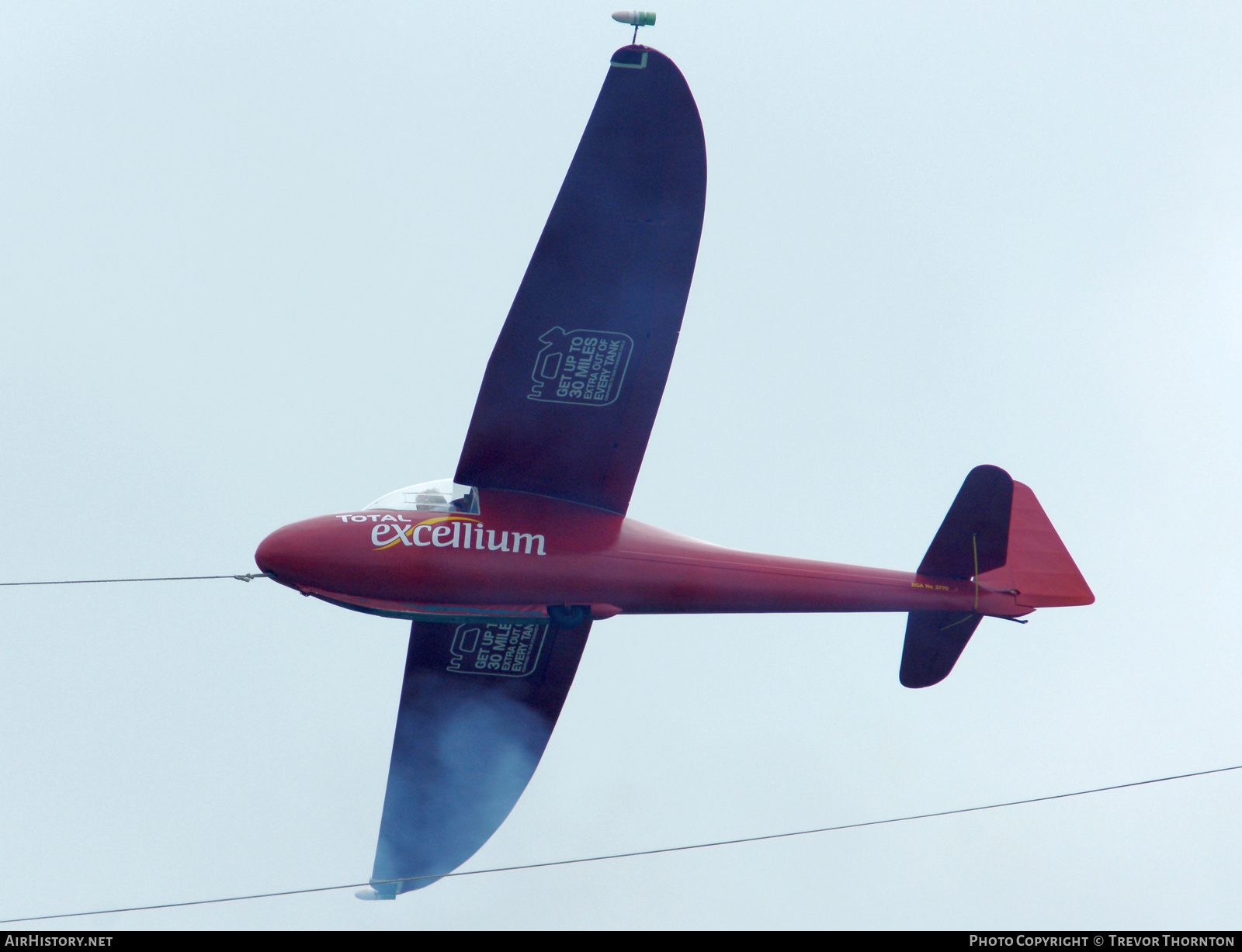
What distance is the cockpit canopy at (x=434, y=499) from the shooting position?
14641 mm

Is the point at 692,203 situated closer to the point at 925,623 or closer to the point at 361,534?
the point at 361,534

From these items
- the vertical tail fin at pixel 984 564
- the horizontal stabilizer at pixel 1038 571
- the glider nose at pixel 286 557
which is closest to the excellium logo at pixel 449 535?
the glider nose at pixel 286 557

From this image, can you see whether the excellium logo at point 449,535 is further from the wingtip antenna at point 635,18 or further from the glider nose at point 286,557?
the wingtip antenna at point 635,18

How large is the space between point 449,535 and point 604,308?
330 cm

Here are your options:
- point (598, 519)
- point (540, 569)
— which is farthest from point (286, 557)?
point (598, 519)

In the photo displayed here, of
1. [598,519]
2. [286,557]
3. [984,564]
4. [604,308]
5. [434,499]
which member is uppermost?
[604,308]

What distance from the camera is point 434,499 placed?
1471cm

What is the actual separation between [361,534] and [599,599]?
299 cm

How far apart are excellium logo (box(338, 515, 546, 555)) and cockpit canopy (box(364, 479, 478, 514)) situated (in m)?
0.17

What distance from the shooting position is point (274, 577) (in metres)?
14.2

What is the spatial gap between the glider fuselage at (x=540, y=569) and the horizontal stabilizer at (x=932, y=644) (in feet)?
1.90

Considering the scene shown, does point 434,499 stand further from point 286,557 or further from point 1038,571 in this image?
point 1038,571

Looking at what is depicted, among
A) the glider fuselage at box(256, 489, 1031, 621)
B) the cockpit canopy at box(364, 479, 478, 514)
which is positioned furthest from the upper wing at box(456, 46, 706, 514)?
the glider fuselage at box(256, 489, 1031, 621)

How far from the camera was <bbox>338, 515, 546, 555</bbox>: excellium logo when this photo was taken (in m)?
14.2
